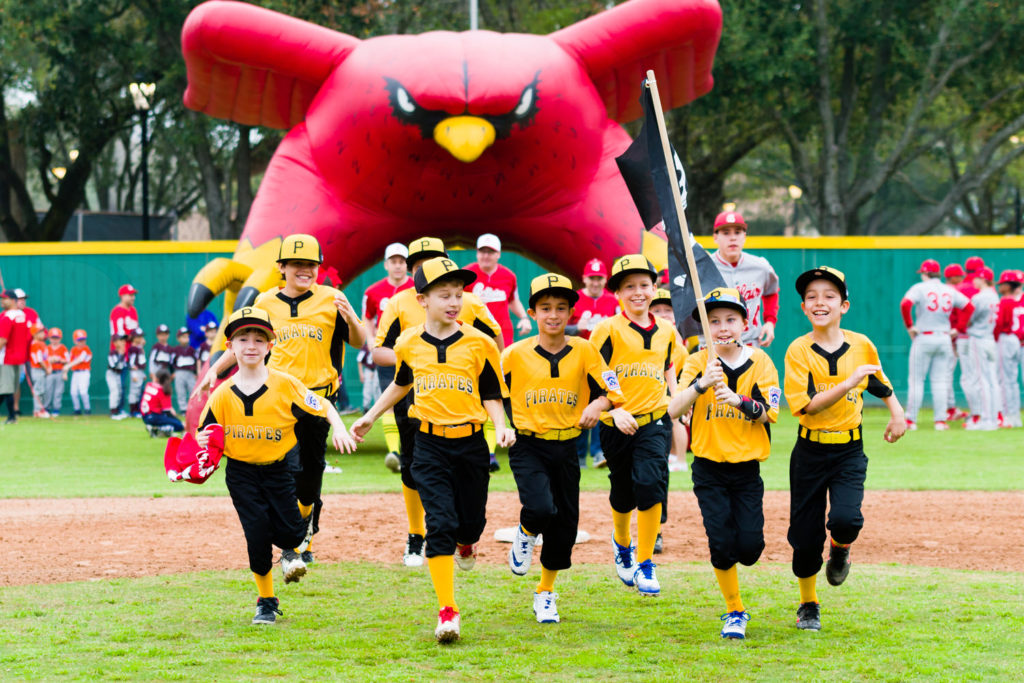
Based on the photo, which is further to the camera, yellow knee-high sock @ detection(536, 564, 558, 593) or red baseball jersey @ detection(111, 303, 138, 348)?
red baseball jersey @ detection(111, 303, 138, 348)

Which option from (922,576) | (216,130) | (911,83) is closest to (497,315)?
(922,576)

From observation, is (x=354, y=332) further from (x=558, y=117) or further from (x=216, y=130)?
(x=216, y=130)

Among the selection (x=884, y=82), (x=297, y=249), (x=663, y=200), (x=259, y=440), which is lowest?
(x=259, y=440)

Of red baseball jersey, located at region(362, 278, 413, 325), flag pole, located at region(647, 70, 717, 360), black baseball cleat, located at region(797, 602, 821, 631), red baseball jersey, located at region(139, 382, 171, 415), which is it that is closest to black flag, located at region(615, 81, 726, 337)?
flag pole, located at region(647, 70, 717, 360)

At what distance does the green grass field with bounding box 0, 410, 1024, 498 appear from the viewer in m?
10.2

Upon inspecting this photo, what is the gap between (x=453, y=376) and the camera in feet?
18.6

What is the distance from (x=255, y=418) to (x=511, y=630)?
1.56m

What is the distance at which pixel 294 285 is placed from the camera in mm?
7004

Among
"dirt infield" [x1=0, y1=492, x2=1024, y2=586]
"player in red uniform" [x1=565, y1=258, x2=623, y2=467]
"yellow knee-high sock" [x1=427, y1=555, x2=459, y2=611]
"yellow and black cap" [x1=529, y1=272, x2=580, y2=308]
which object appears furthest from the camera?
"player in red uniform" [x1=565, y1=258, x2=623, y2=467]

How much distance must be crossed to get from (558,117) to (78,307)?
38.2ft

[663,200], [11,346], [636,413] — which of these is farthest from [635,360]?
[11,346]

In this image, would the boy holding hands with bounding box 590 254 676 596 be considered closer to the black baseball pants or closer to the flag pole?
the black baseball pants

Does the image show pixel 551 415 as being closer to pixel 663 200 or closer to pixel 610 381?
pixel 610 381

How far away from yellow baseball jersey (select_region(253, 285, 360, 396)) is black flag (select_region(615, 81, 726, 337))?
2.00 meters
